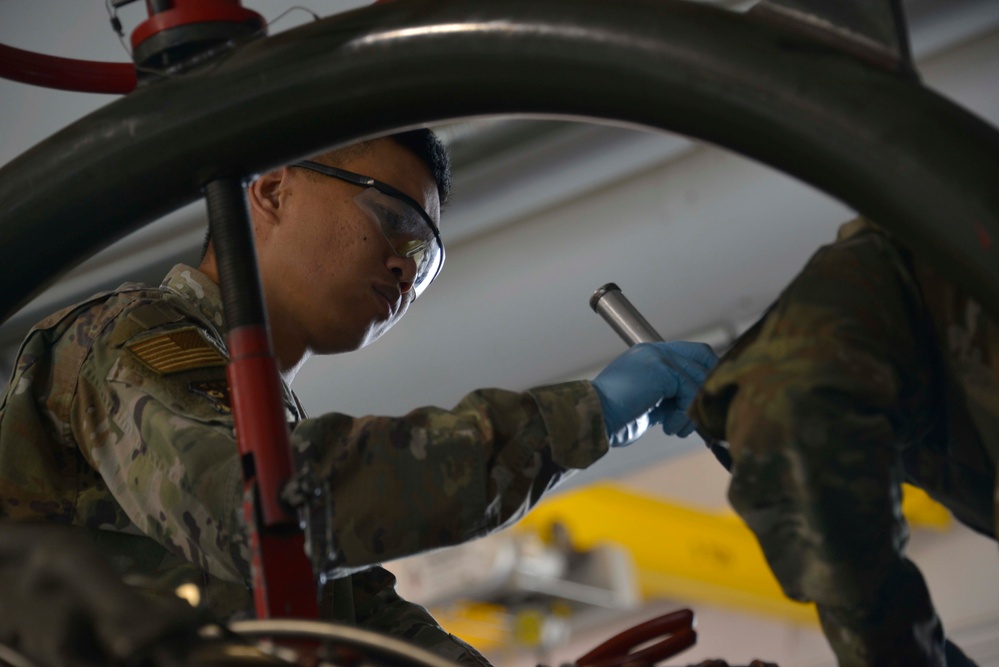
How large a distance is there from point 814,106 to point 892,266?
11 centimetres

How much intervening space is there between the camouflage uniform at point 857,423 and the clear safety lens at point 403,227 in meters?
0.86

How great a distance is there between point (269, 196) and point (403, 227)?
293 millimetres

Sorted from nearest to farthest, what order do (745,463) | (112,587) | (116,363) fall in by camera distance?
(112,587)
(745,463)
(116,363)

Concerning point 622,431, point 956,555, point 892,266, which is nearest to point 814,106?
point 892,266

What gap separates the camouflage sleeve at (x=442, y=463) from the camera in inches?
40.4

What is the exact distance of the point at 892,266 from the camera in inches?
29.6

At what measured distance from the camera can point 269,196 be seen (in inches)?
70.9

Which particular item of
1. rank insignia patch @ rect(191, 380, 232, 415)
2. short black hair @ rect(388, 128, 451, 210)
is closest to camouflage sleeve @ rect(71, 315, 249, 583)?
rank insignia patch @ rect(191, 380, 232, 415)

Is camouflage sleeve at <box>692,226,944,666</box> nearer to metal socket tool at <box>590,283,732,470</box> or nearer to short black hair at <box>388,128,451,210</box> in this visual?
metal socket tool at <box>590,283,732,470</box>

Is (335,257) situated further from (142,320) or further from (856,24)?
(856,24)

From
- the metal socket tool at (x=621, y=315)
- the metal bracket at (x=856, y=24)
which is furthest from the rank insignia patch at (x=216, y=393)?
the metal bracket at (x=856, y=24)

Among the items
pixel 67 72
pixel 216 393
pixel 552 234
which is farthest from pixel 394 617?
pixel 552 234

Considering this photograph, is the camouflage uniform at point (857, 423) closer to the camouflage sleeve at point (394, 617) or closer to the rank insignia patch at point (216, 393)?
the rank insignia patch at point (216, 393)

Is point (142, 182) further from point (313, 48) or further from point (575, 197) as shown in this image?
point (575, 197)
